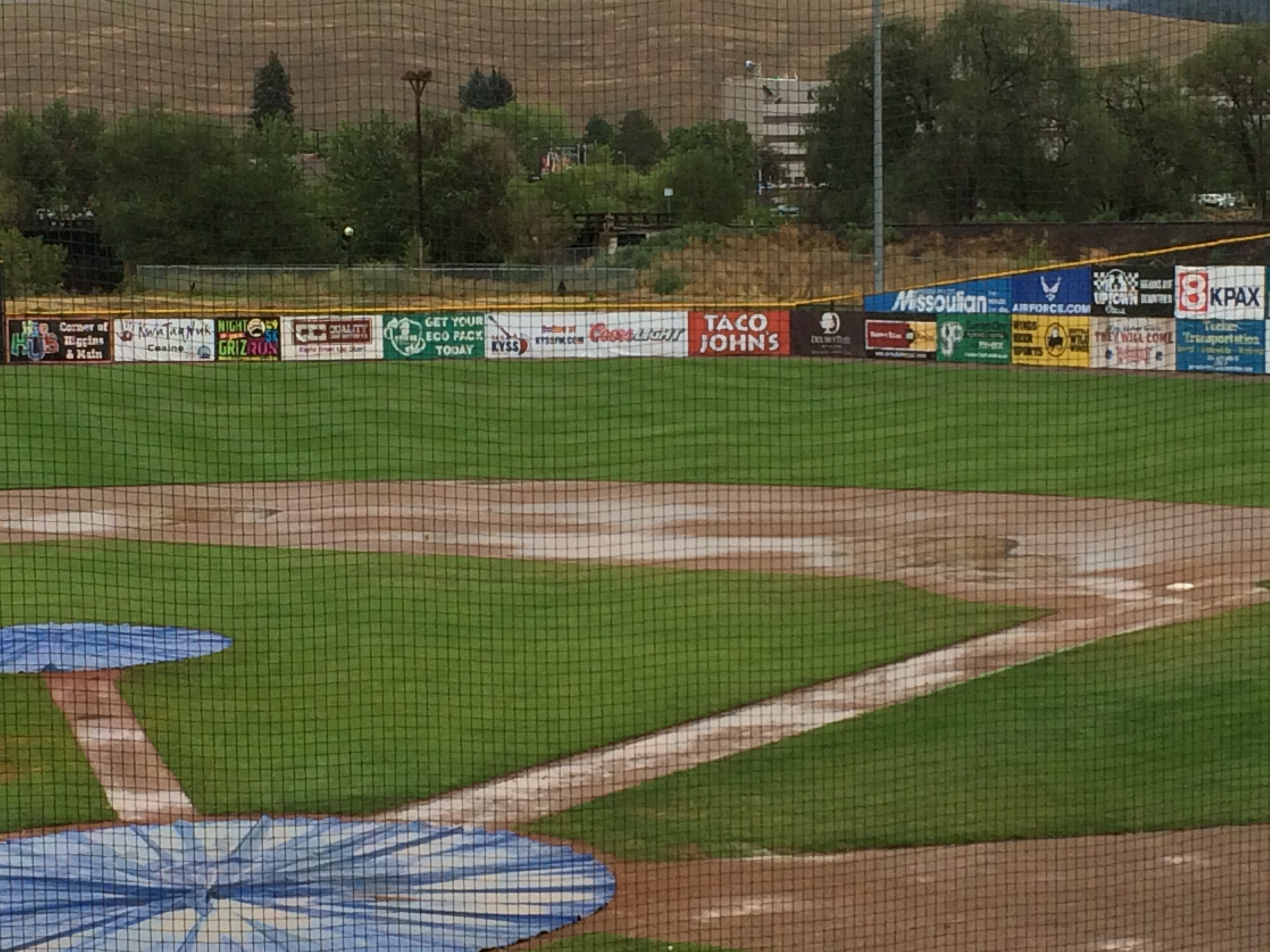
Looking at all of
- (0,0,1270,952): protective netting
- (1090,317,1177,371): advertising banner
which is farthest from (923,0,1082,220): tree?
(1090,317,1177,371): advertising banner

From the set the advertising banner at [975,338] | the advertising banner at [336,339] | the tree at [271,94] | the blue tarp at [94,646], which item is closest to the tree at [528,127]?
the tree at [271,94]

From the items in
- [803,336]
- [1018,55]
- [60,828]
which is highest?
[1018,55]

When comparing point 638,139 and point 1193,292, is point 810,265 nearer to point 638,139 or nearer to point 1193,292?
point 1193,292

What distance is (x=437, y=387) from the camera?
109 feet

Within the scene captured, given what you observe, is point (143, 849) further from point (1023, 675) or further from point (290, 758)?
point (1023, 675)

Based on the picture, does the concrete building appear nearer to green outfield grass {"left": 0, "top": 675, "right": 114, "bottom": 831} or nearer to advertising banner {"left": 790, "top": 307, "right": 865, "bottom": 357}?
advertising banner {"left": 790, "top": 307, "right": 865, "bottom": 357}

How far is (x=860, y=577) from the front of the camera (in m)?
17.6

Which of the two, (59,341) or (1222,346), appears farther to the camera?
(59,341)

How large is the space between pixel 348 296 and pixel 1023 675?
2434 centimetres

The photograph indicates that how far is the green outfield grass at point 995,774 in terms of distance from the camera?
9.46 m

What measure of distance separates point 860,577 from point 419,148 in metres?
6.14

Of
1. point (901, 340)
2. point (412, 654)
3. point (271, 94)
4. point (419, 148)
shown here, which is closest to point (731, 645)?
point (412, 654)

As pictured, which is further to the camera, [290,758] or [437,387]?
[437,387]

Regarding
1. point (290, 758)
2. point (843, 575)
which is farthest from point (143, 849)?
point (843, 575)
